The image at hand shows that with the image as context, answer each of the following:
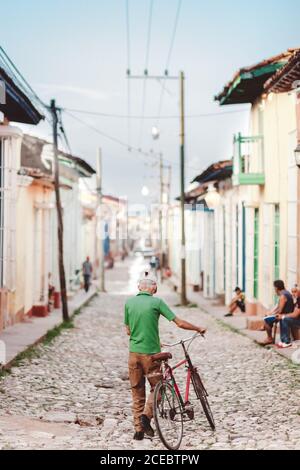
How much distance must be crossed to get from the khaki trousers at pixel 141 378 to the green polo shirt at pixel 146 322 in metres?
0.08

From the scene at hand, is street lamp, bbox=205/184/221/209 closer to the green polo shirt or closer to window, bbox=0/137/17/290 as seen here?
window, bbox=0/137/17/290

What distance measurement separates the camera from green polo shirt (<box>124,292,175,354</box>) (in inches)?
291

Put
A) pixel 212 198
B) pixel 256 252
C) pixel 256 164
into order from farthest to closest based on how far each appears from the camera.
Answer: pixel 212 198 < pixel 256 252 < pixel 256 164

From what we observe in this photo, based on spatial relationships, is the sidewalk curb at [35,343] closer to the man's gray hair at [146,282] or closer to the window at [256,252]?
the man's gray hair at [146,282]

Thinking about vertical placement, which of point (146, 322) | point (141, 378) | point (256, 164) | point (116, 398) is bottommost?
point (116, 398)

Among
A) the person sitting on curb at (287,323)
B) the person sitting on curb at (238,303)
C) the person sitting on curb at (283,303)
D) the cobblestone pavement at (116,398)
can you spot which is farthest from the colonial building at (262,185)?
the cobblestone pavement at (116,398)

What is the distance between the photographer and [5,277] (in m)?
14.8

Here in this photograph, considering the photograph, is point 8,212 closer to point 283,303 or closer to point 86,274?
point 283,303

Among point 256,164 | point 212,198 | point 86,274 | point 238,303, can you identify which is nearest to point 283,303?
point 256,164

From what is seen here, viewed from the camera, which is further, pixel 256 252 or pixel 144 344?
pixel 256 252

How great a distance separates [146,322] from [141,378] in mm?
537

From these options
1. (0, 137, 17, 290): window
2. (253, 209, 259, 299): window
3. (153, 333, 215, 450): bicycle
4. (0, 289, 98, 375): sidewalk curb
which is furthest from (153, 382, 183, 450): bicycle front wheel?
(253, 209, 259, 299): window

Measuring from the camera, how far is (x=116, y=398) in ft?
33.5
